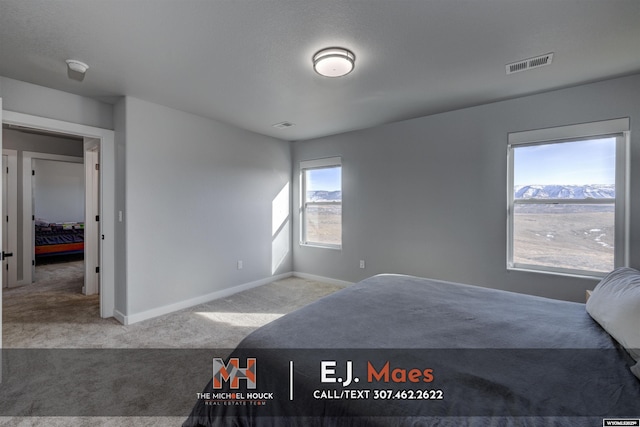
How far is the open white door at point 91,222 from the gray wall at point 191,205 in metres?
1.31

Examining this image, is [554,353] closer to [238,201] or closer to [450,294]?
[450,294]

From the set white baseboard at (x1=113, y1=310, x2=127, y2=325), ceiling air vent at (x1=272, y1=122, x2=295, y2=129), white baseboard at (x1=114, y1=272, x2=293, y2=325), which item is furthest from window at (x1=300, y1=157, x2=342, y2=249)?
white baseboard at (x1=113, y1=310, x2=127, y2=325)

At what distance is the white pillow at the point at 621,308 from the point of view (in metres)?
1.17

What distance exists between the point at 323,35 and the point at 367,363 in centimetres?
207

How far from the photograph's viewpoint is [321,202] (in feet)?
16.4

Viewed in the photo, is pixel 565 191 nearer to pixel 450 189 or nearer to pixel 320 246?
pixel 450 189

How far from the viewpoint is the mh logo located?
51.7 inches

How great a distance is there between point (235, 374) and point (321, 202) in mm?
3789

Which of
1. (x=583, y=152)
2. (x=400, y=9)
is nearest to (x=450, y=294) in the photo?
(x=400, y=9)

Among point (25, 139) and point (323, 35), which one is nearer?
point (323, 35)

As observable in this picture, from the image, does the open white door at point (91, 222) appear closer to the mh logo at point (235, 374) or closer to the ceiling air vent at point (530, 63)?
the mh logo at point (235, 374)

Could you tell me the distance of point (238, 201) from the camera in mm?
4328

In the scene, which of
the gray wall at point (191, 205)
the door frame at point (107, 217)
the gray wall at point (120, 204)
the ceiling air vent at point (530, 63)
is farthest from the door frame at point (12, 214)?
the ceiling air vent at point (530, 63)

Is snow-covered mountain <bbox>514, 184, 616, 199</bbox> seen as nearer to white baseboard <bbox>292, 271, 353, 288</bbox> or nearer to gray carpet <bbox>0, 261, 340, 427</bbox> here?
white baseboard <bbox>292, 271, 353, 288</bbox>
